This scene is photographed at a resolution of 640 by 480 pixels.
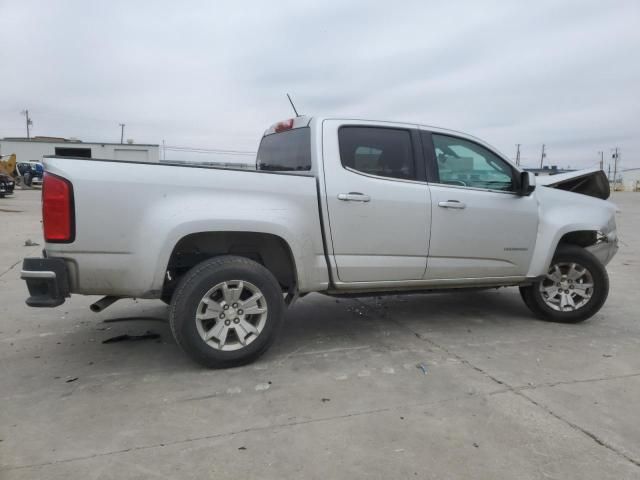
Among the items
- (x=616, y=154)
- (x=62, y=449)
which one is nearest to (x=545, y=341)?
→ (x=62, y=449)

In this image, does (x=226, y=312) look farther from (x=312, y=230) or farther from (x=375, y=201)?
(x=375, y=201)

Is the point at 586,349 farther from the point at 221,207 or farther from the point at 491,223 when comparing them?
the point at 221,207

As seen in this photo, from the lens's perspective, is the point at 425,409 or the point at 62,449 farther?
the point at 425,409

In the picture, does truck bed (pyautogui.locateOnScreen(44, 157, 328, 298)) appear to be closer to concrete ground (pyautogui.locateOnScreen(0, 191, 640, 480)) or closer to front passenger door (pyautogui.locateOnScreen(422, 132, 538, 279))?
Result: concrete ground (pyautogui.locateOnScreen(0, 191, 640, 480))

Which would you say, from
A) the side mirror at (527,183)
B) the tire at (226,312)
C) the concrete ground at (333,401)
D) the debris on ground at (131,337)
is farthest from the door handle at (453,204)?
the debris on ground at (131,337)

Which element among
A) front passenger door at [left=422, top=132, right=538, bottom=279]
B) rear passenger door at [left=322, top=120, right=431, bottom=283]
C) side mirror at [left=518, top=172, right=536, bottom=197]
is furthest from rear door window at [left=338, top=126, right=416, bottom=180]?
side mirror at [left=518, top=172, right=536, bottom=197]

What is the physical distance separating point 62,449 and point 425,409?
206 centimetres

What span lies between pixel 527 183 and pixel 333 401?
2816mm

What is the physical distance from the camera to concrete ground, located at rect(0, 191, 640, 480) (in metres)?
2.51

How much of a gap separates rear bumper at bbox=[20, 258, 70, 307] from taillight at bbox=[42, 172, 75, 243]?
0.54 feet

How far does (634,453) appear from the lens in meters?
2.61

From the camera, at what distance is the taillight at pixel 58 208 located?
319 centimetres

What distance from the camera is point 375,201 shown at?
4.05 m

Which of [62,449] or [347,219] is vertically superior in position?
[347,219]
